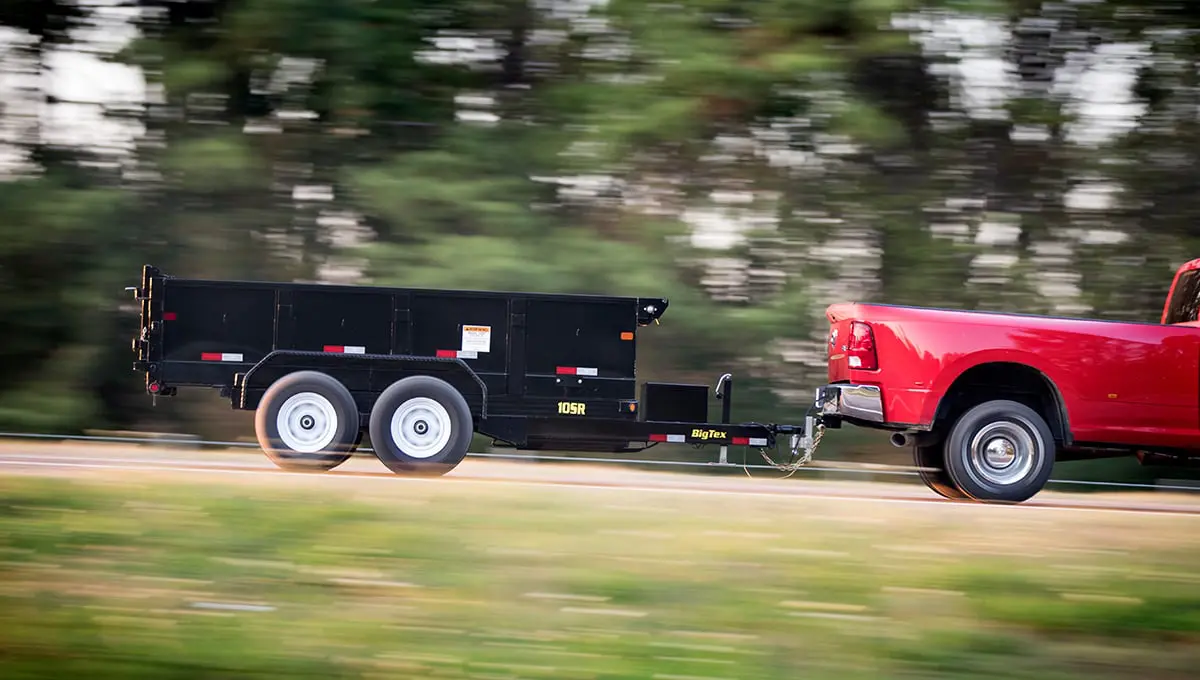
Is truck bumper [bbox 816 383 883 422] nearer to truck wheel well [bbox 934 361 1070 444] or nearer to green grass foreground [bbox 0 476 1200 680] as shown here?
truck wheel well [bbox 934 361 1070 444]

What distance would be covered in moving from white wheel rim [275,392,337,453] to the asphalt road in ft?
0.94

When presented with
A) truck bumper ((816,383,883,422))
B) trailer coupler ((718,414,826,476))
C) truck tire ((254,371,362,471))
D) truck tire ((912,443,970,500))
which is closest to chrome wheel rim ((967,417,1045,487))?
truck tire ((912,443,970,500))

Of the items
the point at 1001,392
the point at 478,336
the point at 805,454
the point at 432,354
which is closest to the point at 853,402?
the point at 1001,392

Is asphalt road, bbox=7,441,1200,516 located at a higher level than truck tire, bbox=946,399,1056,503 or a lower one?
lower

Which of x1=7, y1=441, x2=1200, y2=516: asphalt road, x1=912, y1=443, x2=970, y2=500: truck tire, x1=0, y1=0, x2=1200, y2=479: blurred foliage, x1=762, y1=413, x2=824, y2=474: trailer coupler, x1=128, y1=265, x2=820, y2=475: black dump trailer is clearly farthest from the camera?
x1=0, y1=0, x2=1200, y2=479: blurred foliage

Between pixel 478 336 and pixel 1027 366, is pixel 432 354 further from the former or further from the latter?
pixel 1027 366

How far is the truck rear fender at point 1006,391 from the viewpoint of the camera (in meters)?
9.68

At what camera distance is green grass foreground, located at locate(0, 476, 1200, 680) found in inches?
235

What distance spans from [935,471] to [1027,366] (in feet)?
3.97

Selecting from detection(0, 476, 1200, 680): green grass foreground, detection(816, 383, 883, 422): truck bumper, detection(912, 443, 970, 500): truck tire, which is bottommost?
detection(0, 476, 1200, 680): green grass foreground

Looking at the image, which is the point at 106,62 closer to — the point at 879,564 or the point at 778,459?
the point at 778,459

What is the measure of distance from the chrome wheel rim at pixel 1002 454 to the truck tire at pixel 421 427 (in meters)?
3.97

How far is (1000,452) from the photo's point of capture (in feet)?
31.8

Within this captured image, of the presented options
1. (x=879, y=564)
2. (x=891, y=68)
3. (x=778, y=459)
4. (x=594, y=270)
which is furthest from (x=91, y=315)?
(x=879, y=564)
